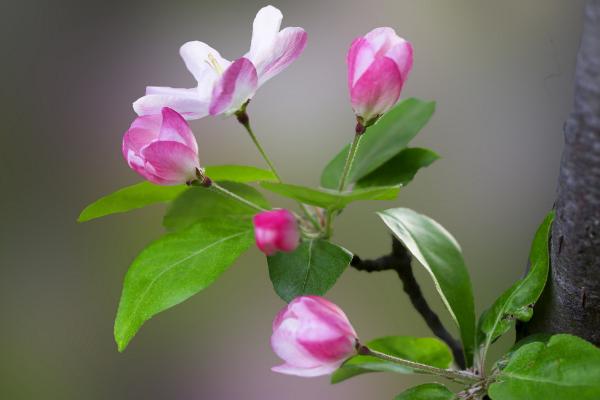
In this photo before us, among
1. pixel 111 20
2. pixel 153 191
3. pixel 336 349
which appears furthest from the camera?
pixel 111 20

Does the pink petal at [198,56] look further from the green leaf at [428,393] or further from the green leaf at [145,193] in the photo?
the green leaf at [428,393]

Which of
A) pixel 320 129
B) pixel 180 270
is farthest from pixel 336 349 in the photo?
pixel 320 129

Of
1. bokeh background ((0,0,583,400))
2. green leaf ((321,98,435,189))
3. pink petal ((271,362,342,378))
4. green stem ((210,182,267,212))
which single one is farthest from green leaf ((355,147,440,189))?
bokeh background ((0,0,583,400))

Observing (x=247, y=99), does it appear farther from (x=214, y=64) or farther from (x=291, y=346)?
(x=291, y=346)

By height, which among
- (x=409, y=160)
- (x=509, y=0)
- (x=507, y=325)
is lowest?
(x=507, y=325)

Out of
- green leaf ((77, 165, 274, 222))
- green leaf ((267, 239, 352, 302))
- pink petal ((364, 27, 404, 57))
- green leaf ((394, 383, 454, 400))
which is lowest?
green leaf ((394, 383, 454, 400))

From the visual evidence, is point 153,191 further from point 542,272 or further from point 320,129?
point 320,129

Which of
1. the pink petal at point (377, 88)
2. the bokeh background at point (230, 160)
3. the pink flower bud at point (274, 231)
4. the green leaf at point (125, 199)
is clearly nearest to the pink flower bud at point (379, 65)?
the pink petal at point (377, 88)

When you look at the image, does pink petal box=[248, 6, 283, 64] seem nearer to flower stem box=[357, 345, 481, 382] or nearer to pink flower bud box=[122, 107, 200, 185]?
pink flower bud box=[122, 107, 200, 185]

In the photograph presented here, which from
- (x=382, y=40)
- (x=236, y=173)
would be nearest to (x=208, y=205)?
(x=236, y=173)
